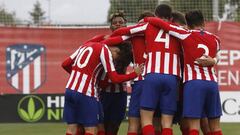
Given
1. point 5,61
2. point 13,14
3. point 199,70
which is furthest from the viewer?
point 13,14

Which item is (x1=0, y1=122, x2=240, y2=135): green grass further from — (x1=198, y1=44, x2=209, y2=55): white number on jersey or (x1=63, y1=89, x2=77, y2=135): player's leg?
(x1=198, y1=44, x2=209, y2=55): white number on jersey

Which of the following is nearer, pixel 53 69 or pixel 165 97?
pixel 165 97

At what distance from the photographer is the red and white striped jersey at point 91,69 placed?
8.14m

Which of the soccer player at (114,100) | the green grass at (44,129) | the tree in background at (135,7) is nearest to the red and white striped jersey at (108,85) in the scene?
the soccer player at (114,100)

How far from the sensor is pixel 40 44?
14.8m

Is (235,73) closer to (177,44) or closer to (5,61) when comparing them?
(5,61)

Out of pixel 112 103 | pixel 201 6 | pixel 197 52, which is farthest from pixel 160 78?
pixel 201 6

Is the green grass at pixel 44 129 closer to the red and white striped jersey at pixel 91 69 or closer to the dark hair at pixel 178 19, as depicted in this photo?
the dark hair at pixel 178 19

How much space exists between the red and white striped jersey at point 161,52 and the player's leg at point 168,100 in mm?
94

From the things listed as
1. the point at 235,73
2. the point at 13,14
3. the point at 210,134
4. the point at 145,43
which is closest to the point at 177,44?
the point at 145,43

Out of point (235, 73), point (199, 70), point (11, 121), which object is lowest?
point (11, 121)

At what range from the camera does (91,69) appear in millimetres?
8164

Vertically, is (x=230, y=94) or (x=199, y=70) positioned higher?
(x=199, y=70)

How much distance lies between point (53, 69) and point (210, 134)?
22.7 feet
